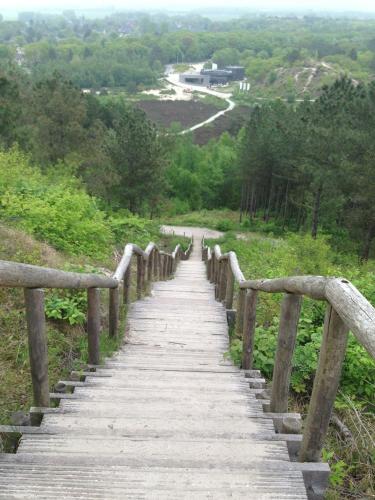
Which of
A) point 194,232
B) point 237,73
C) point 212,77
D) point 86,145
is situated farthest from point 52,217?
point 237,73

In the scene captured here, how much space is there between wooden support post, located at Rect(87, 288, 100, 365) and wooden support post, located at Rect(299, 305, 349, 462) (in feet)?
7.48

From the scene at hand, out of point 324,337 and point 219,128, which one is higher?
point 324,337

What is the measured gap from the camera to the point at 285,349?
3145mm

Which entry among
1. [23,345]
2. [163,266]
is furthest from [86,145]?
[23,345]

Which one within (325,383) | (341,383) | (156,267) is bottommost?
(156,267)

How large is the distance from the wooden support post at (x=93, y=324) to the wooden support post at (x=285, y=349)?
71.7 inches

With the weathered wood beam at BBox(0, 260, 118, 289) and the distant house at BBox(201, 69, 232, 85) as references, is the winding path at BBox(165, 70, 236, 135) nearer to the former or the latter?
the distant house at BBox(201, 69, 232, 85)

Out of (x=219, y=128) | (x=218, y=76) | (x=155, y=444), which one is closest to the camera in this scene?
(x=155, y=444)

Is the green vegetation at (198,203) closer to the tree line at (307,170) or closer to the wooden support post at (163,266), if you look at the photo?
the tree line at (307,170)

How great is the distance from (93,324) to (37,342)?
1.25m

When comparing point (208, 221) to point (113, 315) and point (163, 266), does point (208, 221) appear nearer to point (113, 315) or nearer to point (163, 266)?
point (163, 266)

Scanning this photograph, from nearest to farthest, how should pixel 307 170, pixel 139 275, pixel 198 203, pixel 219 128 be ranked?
pixel 139 275, pixel 307 170, pixel 198 203, pixel 219 128

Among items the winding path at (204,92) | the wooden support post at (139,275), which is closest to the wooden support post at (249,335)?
the wooden support post at (139,275)

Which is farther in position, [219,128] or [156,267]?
[219,128]
